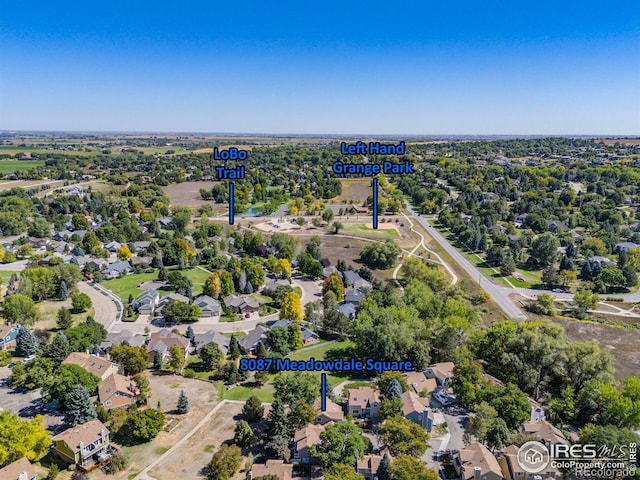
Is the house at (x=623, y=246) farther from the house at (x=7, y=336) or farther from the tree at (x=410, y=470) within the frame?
the house at (x=7, y=336)

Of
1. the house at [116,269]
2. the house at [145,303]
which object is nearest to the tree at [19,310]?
the house at [145,303]

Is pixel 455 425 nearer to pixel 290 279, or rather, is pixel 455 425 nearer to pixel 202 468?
pixel 202 468

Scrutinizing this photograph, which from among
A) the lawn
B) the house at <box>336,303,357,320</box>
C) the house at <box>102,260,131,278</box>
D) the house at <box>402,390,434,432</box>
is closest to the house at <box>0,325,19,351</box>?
the lawn

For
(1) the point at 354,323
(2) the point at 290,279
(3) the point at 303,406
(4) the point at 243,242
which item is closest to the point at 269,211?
(4) the point at 243,242

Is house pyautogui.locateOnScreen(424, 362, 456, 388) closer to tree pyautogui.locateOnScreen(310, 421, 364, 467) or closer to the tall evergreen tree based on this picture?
tree pyautogui.locateOnScreen(310, 421, 364, 467)

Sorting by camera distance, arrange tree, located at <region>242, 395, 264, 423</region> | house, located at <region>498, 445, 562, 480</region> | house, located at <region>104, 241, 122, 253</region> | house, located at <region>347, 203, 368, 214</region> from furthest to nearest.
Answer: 1. house, located at <region>347, 203, 368, 214</region>
2. house, located at <region>104, 241, 122, 253</region>
3. tree, located at <region>242, 395, 264, 423</region>
4. house, located at <region>498, 445, 562, 480</region>
